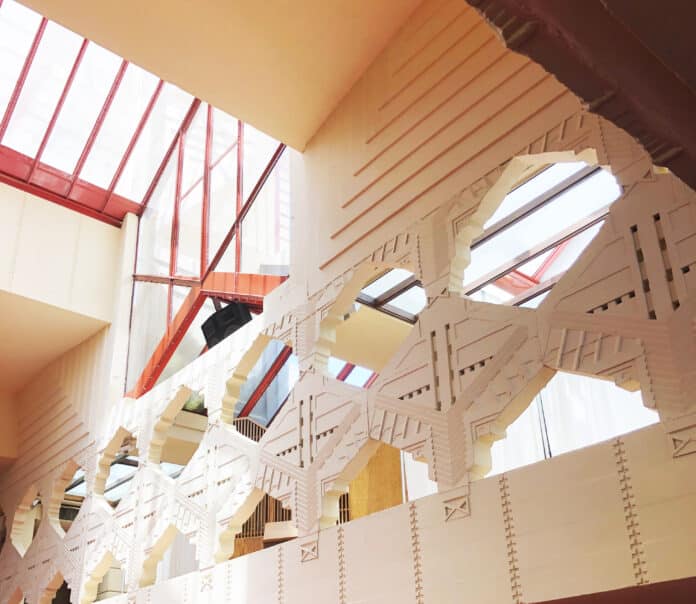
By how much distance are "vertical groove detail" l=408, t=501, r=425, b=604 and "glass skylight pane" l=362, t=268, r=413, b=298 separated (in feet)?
14.5

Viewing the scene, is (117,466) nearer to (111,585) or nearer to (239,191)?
(111,585)

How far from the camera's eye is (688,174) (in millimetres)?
2795

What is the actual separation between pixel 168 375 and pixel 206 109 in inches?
182

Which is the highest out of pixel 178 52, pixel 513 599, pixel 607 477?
pixel 178 52

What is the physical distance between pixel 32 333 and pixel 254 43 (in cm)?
718

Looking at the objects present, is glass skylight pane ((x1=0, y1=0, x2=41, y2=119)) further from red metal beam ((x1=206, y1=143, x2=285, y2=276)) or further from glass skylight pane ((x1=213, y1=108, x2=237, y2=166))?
red metal beam ((x1=206, y1=143, x2=285, y2=276))

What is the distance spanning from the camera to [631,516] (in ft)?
17.4

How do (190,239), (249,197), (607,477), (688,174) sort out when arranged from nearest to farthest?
(688,174), (607,477), (249,197), (190,239)

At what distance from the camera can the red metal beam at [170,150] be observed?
46.6 feet

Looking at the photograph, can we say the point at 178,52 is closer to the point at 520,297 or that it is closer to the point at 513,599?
the point at 520,297

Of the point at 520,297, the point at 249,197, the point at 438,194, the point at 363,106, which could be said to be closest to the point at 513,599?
the point at 438,194

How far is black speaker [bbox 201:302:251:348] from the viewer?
11.2m

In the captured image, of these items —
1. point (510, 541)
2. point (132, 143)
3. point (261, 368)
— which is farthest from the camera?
point (132, 143)

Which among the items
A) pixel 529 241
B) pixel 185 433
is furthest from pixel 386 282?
pixel 185 433
